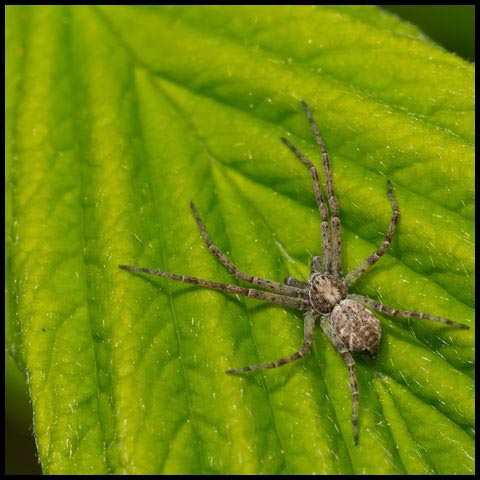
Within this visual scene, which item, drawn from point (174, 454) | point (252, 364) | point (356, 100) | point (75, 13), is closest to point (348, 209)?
point (356, 100)

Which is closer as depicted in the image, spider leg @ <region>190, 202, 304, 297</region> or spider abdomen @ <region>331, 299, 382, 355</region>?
spider abdomen @ <region>331, 299, 382, 355</region>

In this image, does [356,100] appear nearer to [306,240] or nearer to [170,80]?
[306,240]

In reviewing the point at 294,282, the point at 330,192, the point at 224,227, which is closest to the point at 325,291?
the point at 294,282

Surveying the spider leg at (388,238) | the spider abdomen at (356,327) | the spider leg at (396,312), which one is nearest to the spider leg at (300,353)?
the spider abdomen at (356,327)

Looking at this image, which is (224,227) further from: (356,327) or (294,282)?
(356,327)

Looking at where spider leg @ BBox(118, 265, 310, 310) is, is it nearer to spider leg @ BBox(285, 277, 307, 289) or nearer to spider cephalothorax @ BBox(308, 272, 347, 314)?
spider leg @ BBox(285, 277, 307, 289)

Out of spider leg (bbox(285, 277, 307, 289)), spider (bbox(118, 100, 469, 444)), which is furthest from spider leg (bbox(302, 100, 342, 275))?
spider leg (bbox(285, 277, 307, 289))

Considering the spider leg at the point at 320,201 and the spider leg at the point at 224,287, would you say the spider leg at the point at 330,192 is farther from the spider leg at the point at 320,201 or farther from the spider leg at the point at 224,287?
the spider leg at the point at 224,287
